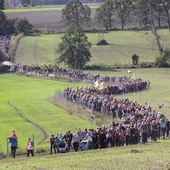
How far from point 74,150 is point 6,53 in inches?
2559

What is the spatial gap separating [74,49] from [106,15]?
48252mm

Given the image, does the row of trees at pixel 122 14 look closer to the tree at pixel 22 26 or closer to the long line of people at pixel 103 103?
the tree at pixel 22 26

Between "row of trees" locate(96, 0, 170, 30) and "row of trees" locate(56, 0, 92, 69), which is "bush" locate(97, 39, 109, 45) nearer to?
"row of trees" locate(96, 0, 170, 30)

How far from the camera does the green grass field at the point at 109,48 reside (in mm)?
90438

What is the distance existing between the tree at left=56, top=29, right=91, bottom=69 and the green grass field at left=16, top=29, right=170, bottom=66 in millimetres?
5040

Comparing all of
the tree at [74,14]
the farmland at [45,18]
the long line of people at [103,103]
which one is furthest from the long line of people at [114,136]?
the tree at [74,14]

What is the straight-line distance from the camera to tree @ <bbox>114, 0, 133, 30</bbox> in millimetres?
122275

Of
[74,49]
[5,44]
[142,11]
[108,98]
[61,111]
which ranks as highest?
[142,11]

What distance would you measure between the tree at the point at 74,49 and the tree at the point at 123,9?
41.8 m

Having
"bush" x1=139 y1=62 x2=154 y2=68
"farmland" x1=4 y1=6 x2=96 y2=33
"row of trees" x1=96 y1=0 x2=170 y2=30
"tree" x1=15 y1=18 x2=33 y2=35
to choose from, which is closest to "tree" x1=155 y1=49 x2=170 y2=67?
"bush" x1=139 y1=62 x2=154 y2=68

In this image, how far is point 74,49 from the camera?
80750mm

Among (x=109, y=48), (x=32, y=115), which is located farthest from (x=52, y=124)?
(x=109, y=48)

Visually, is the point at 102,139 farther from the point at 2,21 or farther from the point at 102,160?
the point at 2,21

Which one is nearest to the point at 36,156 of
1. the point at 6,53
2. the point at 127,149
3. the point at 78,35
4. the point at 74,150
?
the point at 74,150
